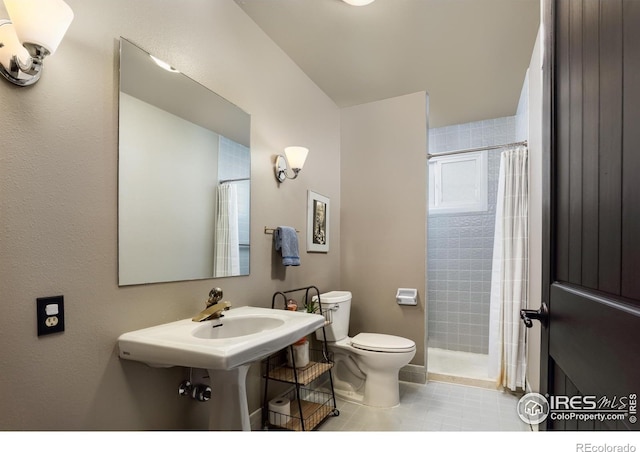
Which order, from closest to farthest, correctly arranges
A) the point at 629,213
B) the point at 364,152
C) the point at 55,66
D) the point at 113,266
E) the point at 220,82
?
1. the point at 629,213
2. the point at 55,66
3. the point at 113,266
4. the point at 220,82
5. the point at 364,152

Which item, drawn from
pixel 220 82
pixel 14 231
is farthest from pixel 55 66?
pixel 220 82

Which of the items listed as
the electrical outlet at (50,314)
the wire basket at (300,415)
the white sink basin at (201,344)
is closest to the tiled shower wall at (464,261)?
the wire basket at (300,415)

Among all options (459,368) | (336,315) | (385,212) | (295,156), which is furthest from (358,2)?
(459,368)

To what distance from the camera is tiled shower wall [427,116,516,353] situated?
11.8 ft

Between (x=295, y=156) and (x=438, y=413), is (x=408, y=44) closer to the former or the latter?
(x=295, y=156)

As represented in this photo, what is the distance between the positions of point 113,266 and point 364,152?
7.73ft

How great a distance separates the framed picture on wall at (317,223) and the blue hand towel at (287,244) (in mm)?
413

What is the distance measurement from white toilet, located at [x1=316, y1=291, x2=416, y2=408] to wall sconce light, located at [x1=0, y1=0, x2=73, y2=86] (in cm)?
203

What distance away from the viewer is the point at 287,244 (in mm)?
2225

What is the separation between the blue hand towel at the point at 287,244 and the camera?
220cm

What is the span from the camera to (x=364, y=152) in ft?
10.4

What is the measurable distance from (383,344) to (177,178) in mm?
1726

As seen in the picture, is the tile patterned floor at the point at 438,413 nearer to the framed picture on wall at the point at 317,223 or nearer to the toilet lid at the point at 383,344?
the toilet lid at the point at 383,344

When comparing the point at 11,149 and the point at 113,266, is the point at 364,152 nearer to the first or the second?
the point at 113,266
